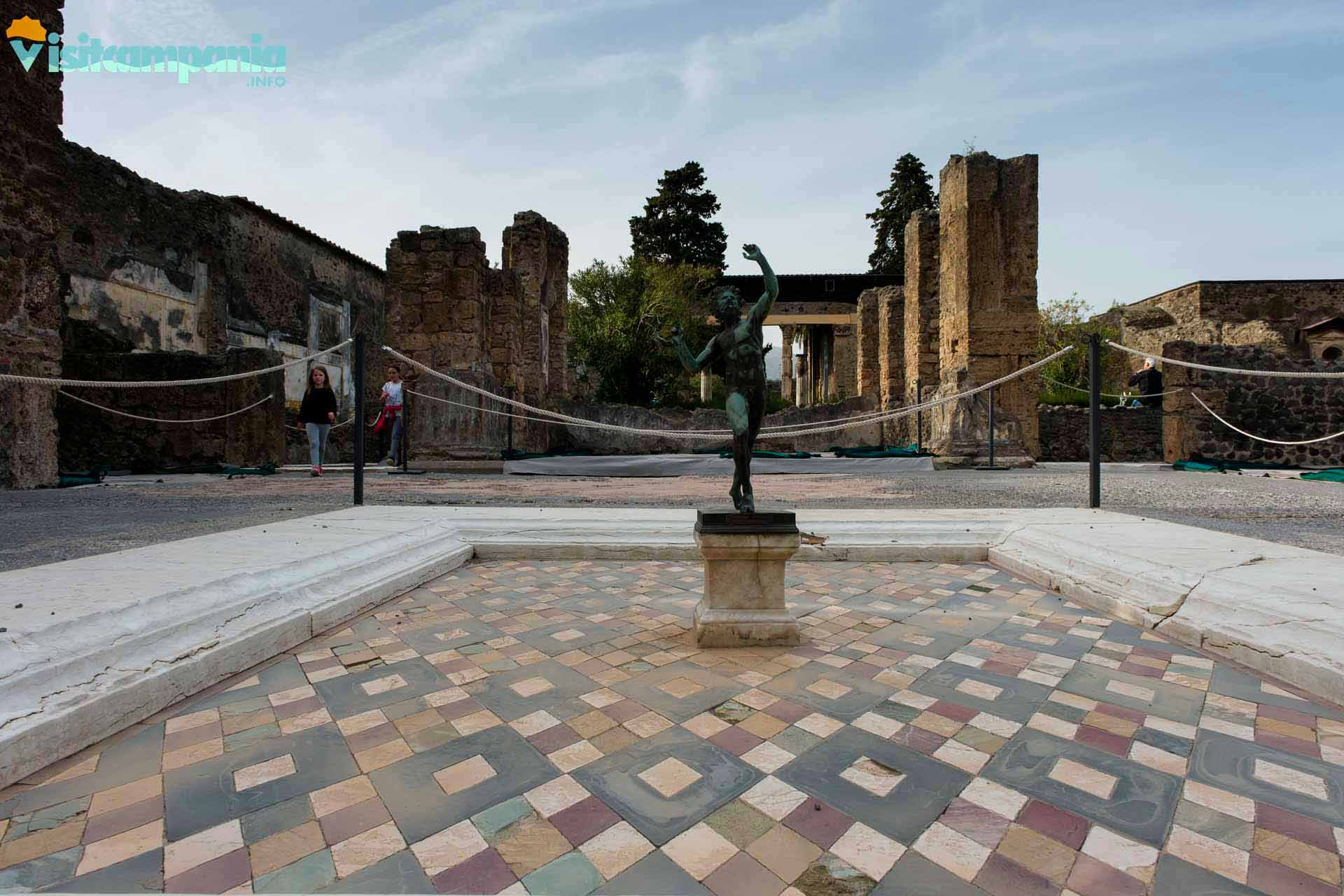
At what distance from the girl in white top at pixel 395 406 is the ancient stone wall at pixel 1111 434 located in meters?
13.7

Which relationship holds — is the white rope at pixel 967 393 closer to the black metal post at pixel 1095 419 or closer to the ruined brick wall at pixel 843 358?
the black metal post at pixel 1095 419

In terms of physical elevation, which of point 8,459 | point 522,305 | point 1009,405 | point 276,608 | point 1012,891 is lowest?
point 1012,891

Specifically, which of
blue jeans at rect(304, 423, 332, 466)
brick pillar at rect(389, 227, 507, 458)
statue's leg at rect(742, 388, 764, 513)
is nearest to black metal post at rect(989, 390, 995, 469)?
brick pillar at rect(389, 227, 507, 458)

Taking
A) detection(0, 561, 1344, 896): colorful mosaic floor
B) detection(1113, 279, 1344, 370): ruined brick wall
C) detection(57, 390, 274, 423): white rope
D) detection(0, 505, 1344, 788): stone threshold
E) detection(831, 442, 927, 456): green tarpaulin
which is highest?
detection(1113, 279, 1344, 370): ruined brick wall

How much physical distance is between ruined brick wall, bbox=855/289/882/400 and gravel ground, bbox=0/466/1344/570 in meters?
8.11

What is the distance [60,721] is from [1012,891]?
2.07 m

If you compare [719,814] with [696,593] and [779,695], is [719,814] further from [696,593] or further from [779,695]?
[696,593]

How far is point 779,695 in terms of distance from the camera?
1.89 metres

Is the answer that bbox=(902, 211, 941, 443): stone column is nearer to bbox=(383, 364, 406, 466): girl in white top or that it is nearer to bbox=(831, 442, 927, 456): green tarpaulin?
bbox=(831, 442, 927, 456): green tarpaulin

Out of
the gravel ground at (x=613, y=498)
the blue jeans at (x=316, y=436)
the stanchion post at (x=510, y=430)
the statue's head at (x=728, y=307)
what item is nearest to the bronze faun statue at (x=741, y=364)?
the statue's head at (x=728, y=307)

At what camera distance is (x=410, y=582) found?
309cm

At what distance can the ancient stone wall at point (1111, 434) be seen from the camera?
15.1 meters

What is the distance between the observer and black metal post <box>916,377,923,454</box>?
36.4 ft

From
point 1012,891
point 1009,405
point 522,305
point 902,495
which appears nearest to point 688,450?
point 522,305
